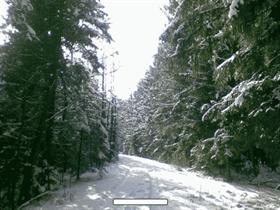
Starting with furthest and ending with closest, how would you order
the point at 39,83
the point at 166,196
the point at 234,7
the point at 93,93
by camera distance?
the point at 93,93 < the point at 39,83 < the point at 166,196 < the point at 234,7

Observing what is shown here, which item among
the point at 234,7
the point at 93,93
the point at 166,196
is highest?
the point at 93,93

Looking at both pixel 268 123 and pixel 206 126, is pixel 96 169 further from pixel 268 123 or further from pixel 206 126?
pixel 268 123

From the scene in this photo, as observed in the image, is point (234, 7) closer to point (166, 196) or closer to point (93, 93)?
point (166, 196)

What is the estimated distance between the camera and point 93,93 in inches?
977

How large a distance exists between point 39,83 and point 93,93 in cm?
757

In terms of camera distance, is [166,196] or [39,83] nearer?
[166,196]

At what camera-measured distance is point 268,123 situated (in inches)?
406

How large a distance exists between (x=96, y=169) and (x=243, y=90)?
18004mm

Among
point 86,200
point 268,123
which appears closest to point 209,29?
point 268,123

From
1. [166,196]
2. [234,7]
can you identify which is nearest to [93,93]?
[166,196]

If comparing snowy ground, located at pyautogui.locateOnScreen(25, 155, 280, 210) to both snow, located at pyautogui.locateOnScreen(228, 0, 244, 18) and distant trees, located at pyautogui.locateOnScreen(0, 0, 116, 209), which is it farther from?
snow, located at pyautogui.locateOnScreen(228, 0, 244, 18)

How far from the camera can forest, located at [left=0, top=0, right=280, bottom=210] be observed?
393 inches

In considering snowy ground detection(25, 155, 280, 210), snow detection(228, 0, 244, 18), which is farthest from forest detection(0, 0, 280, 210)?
snowy ground detection(25, 155, 280, 210)

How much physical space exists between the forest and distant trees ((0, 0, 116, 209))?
50 mm
